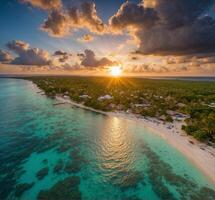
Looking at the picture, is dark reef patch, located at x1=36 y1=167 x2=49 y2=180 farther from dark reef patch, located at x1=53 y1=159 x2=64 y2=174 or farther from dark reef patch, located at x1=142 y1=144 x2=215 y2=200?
dark reef patch, located at x1=142 y1=144 x2=215 y2=200

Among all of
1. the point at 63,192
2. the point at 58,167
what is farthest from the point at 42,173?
the point at 63,192

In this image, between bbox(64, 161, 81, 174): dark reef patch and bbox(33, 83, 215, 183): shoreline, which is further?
bbox(33, 83, 215, 183): shoreline

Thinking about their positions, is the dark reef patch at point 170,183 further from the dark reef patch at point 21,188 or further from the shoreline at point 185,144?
the dark reef patch at point 21,188

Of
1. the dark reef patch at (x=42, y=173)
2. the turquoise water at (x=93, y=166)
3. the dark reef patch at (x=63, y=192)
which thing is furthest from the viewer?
the dark reef patch at (x=42, y=173)

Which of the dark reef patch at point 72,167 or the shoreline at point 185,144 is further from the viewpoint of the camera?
the shoreline at point 185,144

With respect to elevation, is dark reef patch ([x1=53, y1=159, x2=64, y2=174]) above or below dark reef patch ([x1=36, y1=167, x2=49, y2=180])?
below

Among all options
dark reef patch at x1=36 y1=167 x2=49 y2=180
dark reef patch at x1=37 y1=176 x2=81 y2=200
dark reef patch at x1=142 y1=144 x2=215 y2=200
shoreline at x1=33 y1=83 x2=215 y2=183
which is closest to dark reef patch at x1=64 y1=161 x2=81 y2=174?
dark reef patch at x1=37 y1=176 x2=81 y2=200

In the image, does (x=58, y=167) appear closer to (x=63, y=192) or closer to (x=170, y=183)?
(x=63, y=192)

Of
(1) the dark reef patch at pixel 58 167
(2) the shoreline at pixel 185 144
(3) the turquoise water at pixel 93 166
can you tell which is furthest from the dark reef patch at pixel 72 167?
(2) the shoreline at pixel 185 144
